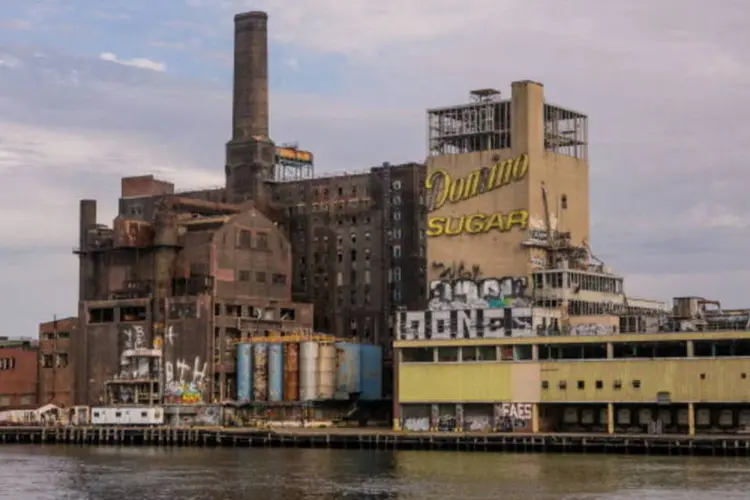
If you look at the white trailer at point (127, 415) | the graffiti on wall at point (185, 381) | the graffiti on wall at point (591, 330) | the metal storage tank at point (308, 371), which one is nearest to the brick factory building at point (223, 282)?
the graffiti on wall at point (185, 381)

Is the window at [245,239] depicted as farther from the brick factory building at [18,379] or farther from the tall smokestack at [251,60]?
the brick factory building at [18,379]

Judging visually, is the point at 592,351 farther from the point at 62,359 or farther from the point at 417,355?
the point at 62,359

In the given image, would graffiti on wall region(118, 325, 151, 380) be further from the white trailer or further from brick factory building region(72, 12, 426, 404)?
the white trailer

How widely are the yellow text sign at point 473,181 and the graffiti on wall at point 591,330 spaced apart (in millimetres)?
19174

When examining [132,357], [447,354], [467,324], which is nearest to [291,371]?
[132,357]

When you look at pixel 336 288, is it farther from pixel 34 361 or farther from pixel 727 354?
pixel 727 354

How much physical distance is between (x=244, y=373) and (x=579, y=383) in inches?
1780

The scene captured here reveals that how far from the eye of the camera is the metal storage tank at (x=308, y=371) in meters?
172

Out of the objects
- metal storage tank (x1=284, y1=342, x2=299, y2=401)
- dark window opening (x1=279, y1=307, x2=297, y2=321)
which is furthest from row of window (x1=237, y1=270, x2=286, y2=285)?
metal storage tank (x1=284, y1=342, x2=299, y2=401)

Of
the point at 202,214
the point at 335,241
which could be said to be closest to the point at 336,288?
the point at 335,241

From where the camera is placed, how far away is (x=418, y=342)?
157 meters

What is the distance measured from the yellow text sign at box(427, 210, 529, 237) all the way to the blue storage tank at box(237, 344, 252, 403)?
25592 millimetres

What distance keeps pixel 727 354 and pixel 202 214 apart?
79223mm

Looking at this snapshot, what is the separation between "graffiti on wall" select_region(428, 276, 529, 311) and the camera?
15738 centimetres
